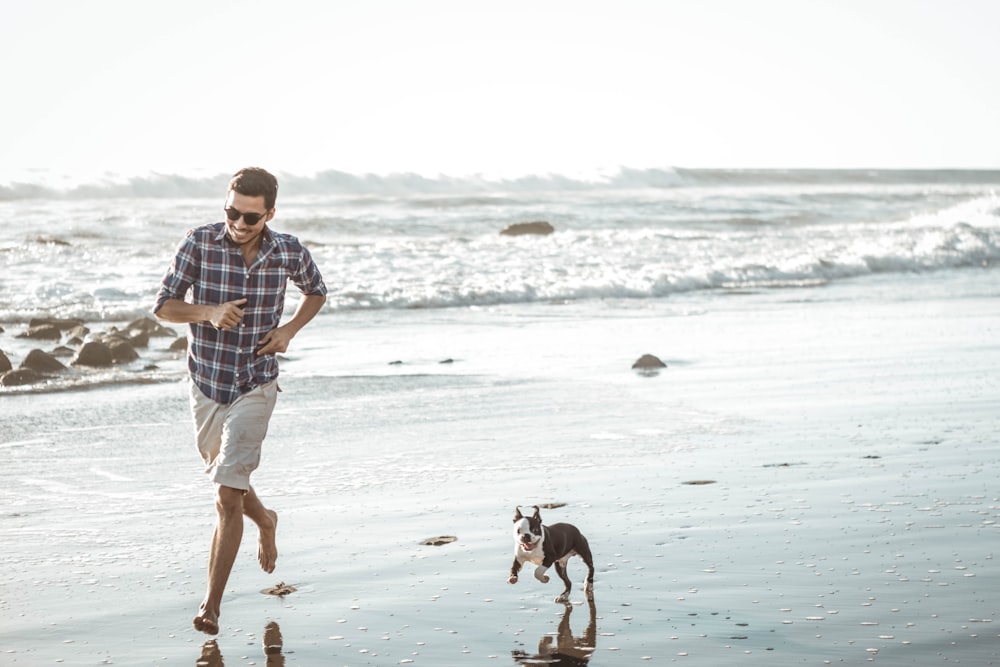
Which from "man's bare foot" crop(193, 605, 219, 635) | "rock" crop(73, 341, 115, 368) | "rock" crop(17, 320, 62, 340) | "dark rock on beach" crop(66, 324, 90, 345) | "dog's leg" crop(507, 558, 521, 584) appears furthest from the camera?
"rock" crop(17, 320, 62, 340)

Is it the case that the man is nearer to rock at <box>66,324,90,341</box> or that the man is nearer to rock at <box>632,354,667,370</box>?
rock at <box>632,354,667,370</box>

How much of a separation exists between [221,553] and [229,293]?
0.93 meters

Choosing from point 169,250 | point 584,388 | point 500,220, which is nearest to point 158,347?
point 584,388

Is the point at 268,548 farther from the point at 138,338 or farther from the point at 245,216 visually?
the point at 138,338

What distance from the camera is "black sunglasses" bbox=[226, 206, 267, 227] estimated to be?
4547 millimetres

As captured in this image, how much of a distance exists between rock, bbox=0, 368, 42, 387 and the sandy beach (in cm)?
75

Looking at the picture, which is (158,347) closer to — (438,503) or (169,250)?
(438,503)

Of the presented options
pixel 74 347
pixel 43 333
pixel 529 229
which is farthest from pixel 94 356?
pixel 529 229

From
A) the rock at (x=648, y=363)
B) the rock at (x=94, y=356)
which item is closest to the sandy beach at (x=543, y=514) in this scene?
the rock at (x=648, y=363)

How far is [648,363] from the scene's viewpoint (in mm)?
11320

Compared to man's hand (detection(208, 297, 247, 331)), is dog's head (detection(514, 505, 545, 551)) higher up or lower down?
lower down

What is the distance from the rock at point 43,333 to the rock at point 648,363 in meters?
6.46

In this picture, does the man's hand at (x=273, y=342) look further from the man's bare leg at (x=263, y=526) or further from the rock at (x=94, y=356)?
the rock at (x=94, y=356)

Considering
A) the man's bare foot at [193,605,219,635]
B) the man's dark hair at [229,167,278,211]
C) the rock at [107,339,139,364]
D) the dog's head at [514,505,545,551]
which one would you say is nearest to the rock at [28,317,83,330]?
the rock at [107,339,139,364]
